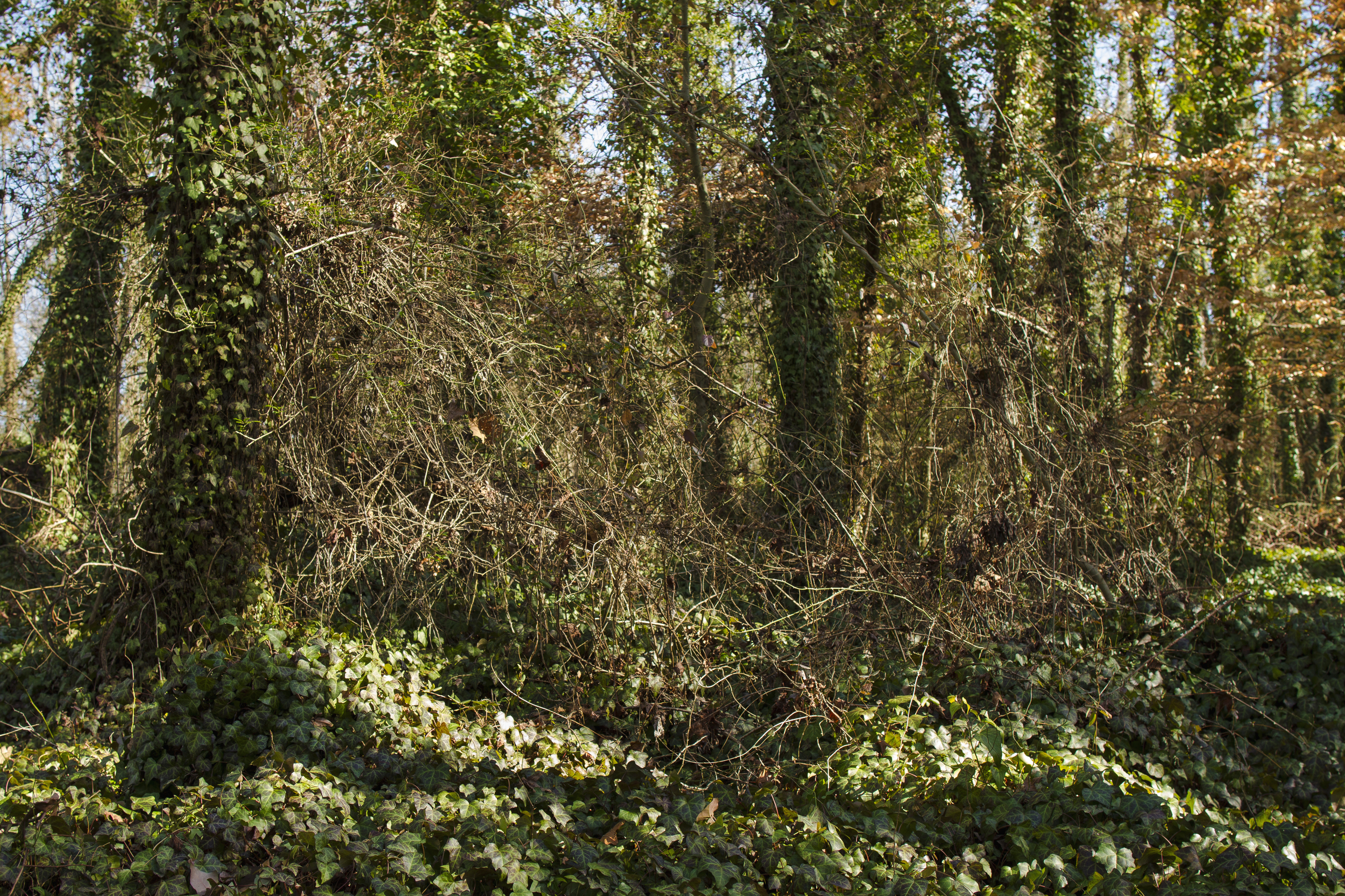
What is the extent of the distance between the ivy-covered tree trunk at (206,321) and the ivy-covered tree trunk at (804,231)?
15.9 feet

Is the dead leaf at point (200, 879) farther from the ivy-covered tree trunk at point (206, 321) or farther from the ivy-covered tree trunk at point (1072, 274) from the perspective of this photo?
the ivy-covered tree trunk at point (1072, 274)

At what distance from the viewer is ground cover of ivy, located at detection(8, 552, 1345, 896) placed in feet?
12.0

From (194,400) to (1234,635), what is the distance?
7773 millimetres

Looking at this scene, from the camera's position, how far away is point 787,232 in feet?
30.0

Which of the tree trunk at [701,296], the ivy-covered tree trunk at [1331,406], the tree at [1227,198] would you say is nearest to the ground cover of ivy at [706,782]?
the tree trunk at [701,296]

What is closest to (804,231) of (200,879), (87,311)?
(200,879)

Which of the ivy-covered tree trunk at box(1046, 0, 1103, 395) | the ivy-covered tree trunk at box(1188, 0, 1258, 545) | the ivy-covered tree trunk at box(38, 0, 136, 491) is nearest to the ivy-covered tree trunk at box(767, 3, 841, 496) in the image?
the ivy-covered tree trunk at box(1046, 0, 1103, 395)

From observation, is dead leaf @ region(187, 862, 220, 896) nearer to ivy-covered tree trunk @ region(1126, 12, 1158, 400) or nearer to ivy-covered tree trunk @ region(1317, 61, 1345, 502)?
ivy-covered tree trunk @ region(1126, 12, 1158, 400)

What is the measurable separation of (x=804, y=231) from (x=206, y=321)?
5598 mm

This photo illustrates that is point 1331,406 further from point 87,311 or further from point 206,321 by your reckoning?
point 87,311

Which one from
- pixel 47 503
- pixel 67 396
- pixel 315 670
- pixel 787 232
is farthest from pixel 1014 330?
pixel 67 396

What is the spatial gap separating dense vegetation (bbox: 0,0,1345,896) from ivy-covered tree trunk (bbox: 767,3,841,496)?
0.05 metres

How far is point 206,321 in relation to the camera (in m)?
5.87

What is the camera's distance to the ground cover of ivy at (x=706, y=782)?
366 cm
